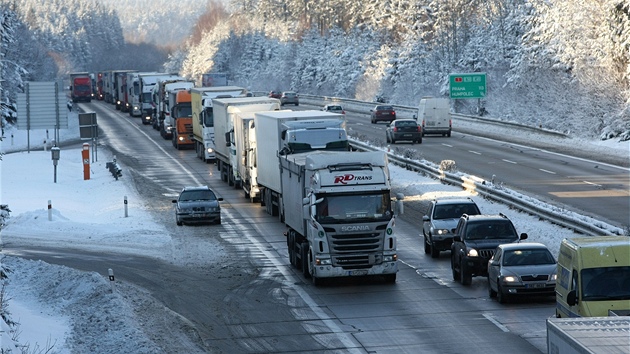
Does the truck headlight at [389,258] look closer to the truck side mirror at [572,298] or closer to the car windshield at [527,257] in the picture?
the car windshield at [527,257]

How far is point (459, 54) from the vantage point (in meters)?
119

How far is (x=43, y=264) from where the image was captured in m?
28.4

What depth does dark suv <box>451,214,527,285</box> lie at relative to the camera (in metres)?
26.8

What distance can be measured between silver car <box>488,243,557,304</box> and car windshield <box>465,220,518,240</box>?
3165mm

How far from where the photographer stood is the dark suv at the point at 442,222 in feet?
103

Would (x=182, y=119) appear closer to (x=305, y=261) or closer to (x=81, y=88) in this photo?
(x=305, y=261)

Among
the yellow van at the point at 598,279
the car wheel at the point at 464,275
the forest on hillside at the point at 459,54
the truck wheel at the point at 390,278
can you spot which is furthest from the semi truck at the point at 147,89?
the yellow van at the point at 598,279

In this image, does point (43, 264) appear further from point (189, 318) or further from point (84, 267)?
point (189, 318)

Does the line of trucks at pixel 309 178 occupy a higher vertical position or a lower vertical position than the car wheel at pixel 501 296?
higher

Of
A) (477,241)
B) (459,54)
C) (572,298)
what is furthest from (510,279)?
(459,54)

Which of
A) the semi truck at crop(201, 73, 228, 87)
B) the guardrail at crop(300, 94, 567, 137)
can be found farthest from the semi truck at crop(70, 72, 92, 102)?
the guardrail at crop(300, 94, 567, 137)

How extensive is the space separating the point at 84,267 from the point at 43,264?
1960 mm

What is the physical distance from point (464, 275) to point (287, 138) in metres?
11.4

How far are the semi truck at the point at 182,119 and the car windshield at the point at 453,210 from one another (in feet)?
131
